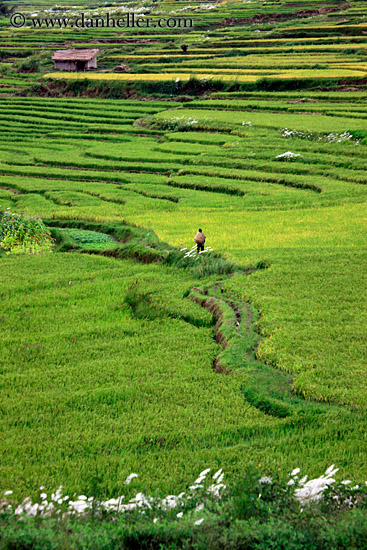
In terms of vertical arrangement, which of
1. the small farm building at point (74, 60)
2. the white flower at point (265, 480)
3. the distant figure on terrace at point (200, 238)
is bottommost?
the white flower at point (265, 480)

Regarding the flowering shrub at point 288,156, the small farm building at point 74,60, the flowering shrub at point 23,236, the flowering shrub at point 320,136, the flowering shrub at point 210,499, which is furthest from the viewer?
the small farm building at point 74,60

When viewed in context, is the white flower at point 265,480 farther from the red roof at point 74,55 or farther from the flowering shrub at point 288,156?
the red roof at point 74,55

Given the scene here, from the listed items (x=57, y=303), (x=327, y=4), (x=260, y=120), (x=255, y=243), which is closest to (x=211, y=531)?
(x=57, y=303)

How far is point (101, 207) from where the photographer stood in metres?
18.2

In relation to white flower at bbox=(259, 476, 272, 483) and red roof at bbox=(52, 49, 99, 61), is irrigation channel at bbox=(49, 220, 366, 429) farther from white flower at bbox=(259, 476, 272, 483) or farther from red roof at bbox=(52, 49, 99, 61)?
red roof at bbox=(52, 49, 99, 61)

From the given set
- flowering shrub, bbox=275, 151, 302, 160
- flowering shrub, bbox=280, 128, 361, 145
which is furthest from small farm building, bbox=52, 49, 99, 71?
flowering shrub, bbox=275, 151, 302, 160

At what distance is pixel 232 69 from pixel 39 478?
4119 centimetres

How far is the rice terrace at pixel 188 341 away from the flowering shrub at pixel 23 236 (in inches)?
2.3

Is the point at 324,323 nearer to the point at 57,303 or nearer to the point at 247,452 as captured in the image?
the point at 247,452

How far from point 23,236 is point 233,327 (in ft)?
25.3

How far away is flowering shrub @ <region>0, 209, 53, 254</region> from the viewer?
14312 millimetres

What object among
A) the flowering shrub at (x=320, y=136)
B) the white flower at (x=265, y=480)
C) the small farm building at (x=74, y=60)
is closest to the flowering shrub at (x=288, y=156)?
the flowering shrub at (x=320, y=136)

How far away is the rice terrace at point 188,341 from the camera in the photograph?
4.77 m

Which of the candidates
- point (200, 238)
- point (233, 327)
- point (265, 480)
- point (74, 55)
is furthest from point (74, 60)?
point (265, 480)
